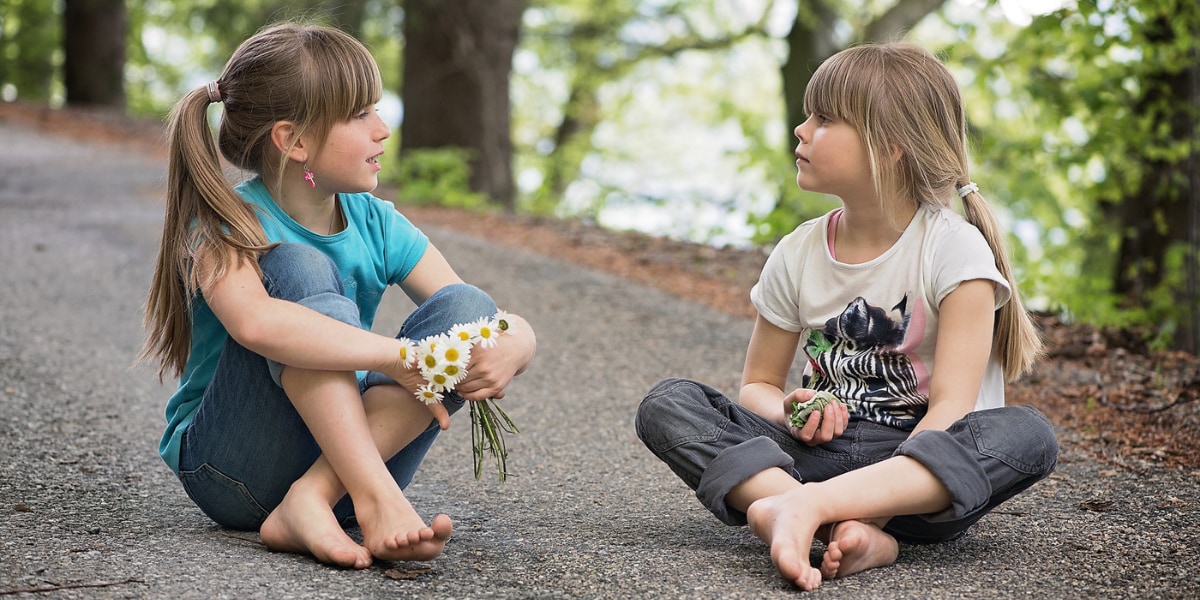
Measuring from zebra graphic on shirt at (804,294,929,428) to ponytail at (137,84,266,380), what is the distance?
3.98 ft

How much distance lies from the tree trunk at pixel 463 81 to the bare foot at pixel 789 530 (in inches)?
286

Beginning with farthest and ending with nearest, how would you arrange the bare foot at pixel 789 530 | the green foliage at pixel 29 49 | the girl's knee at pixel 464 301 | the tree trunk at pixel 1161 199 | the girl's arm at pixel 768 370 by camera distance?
1. the green foliage at pixel 29 49
2. the tree trunk at pixel 1161 199
3. the girl's arm at pixel 768 370
4. the girl's knee at pixel 464 301
5. the bare foot at pixel 789 530

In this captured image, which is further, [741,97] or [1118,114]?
[741,97]

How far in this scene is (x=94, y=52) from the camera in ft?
48.4

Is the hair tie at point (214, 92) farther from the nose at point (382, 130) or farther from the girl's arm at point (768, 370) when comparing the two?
the girl's arm at point (768, 370)

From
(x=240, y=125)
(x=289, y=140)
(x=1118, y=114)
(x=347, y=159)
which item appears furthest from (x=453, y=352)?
(x=1118, y=114)

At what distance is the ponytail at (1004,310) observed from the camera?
7.50ft

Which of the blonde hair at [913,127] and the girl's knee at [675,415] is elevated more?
the blonde hair at [913,127]

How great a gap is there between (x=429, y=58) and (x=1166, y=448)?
7031 millimetres

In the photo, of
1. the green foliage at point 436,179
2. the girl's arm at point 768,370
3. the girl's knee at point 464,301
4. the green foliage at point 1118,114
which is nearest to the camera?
the girl's knee at point 464,301

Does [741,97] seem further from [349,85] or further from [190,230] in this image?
[190,230]

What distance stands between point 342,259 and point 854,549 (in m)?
1.20

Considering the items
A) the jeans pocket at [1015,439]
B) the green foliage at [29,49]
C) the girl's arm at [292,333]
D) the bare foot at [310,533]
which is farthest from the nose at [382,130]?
the green foliage at [29,49]

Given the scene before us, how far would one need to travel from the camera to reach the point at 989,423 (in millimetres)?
2074
